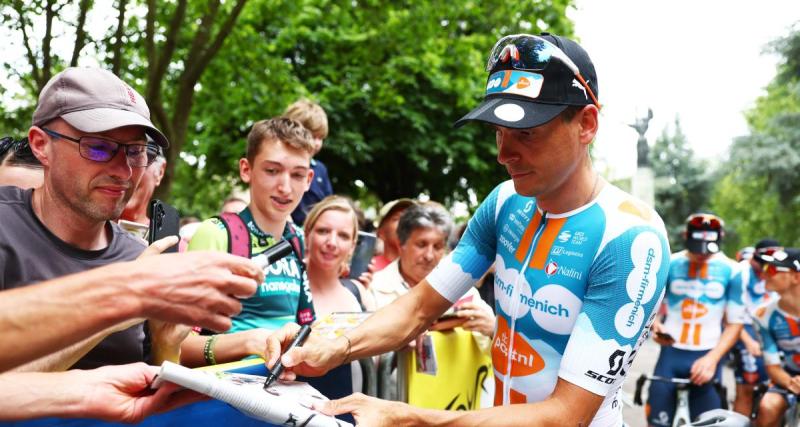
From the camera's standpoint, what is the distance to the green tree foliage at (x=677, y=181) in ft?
95.0

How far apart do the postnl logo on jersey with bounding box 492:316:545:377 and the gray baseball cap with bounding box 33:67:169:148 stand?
1.42 m

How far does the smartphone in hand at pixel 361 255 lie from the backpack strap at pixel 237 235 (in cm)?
252

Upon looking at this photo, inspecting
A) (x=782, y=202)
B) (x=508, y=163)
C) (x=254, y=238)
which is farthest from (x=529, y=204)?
(x=782, y=202)

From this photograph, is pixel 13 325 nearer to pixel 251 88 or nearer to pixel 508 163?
pixel 508 163

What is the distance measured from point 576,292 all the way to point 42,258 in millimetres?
1699

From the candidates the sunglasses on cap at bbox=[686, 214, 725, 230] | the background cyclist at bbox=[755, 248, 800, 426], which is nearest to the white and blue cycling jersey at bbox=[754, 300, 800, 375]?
the background cyclist at bbox=[755, 248, 800, 426]

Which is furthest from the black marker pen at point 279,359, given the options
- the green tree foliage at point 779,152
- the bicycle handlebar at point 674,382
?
the green tree foliage at point 779,152

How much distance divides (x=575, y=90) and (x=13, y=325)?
66.4 inches

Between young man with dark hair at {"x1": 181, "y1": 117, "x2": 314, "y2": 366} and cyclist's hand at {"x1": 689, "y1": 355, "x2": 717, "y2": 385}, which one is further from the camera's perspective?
cyclist's hand at {"x1": 689, "y1": 355, "x2": 717, "y2": 385}

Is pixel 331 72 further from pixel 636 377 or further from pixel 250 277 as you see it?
pixel 250 277

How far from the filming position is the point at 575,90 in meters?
2.25

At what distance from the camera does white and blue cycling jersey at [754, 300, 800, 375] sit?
5.96 meters

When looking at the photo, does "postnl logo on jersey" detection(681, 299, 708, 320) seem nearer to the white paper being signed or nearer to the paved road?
the paved road

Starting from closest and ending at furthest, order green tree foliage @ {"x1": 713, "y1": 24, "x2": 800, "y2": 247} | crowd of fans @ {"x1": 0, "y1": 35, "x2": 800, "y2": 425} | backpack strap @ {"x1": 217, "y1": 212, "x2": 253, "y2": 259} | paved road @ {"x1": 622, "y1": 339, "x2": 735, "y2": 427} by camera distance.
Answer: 1. crowd of fans @ {"x1": 0, "y1": 35, "x2": 800, "y2": 425}
2. backpack strap @ {"x1": 217, "y1": 212, "x2": 253, "y2": 259}
3. paved road @ {"x1": 622, "y1": 339, "x2": 735, "y2": 427}
4. green tree foliage @ {"x1": 713, "y1": 24, "x2": 800, "y2": 247}
